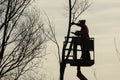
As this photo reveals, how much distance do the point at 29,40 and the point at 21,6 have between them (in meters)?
3.12

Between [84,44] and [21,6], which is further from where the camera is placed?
[21,6]

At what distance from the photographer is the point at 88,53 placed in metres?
19.3

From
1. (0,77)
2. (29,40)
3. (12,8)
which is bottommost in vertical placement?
(0,77)

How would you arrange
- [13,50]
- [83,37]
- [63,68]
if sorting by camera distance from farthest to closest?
[13,50] → [63,68] → [83,37]

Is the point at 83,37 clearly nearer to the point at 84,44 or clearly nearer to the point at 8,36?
the point at 84,44

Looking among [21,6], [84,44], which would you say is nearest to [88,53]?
[84,44]

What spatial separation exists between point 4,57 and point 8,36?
1.56 meters

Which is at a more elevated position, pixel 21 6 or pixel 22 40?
pixel 21 6

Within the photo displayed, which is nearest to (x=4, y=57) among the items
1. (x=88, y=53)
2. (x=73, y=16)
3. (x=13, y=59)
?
(x=13, y=59)

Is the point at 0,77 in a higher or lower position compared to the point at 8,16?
lower

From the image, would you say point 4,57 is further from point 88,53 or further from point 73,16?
point 88,53

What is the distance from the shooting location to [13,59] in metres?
30.7

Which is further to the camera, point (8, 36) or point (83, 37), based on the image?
point (8, 36)

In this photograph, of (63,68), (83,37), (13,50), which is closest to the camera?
(83,37)
